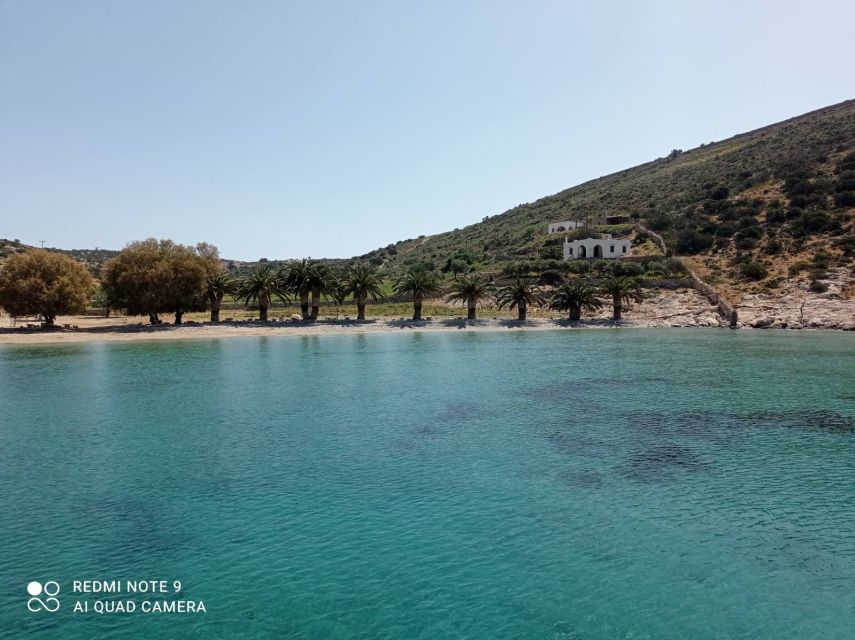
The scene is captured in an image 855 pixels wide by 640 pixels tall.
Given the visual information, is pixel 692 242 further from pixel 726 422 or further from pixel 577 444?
pixel 577 444

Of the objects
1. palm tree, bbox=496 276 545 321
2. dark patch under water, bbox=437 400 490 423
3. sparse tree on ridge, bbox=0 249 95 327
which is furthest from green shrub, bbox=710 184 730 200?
sparse tree on ridge, bbox=0 249 95 327

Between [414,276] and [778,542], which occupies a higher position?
[414,276]

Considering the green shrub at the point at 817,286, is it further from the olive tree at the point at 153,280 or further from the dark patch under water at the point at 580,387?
the olive tree at the point at 153,280

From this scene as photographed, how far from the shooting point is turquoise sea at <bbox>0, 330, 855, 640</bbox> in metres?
11.2

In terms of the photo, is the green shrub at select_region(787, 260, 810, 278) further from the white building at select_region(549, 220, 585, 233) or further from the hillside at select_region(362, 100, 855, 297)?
the white building at select_region(549, 220, 585, 233)

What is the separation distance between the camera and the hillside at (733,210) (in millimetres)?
79500

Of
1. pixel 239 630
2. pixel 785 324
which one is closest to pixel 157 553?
pixel 239 630

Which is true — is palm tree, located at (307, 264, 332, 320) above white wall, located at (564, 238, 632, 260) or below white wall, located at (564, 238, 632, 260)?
below

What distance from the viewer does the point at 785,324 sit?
6475cm

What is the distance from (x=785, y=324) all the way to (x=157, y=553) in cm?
6886

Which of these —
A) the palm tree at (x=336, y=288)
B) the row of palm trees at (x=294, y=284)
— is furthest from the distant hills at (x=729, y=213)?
the palm tree at (x=336, y=288)

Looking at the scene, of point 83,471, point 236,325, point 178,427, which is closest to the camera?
point 83,471

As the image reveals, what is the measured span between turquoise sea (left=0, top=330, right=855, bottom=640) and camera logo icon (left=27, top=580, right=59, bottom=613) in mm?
176

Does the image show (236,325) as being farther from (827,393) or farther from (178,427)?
(827,393)
